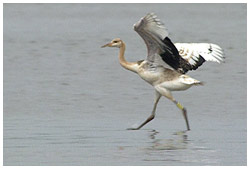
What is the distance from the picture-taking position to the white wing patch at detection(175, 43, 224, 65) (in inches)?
481

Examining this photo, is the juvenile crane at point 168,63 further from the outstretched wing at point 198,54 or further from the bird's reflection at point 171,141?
the bird's reflection at point 171,141

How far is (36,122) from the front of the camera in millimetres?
11570

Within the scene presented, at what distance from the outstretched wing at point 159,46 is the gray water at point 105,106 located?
2.46 ft

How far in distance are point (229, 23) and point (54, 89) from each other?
13329mm

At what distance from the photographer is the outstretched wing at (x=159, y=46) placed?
10.7m

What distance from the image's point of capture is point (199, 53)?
12359 millimetres

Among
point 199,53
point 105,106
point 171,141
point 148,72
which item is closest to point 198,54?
point 199,53

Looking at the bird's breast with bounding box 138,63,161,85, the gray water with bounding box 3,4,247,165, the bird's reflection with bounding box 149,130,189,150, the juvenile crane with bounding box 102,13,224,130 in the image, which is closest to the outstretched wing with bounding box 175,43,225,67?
the juvenile crane with bounding box 102,13,224,130

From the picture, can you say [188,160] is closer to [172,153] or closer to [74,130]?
[172,153]

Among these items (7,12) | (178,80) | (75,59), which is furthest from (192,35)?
(178,80)

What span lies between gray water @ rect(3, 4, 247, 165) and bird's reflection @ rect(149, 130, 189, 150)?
1 cm

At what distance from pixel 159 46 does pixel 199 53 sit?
107 cm

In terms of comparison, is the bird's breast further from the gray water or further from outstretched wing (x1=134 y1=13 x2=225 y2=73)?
the gray water

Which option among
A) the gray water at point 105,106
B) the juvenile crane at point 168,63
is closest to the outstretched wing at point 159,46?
the juvenile crane at point 168,63
